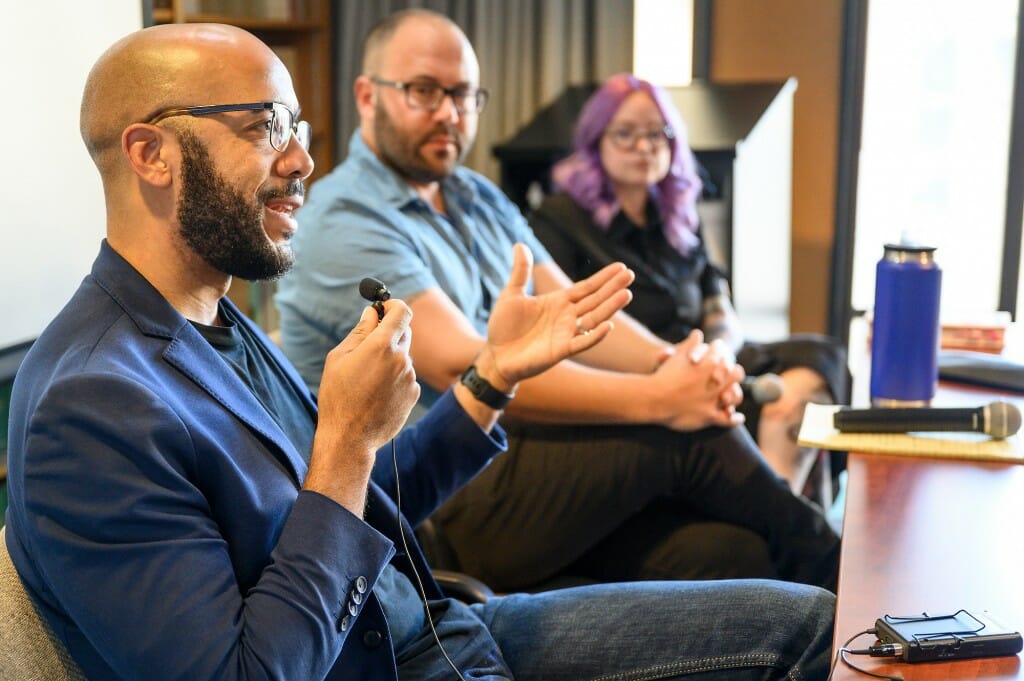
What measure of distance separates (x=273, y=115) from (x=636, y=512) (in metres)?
0.98

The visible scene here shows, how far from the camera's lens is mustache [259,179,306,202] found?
1.22 m

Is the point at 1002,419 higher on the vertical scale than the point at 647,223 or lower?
lower

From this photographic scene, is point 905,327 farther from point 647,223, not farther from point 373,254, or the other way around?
point 647,223

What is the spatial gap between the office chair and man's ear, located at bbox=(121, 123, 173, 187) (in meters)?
0.38

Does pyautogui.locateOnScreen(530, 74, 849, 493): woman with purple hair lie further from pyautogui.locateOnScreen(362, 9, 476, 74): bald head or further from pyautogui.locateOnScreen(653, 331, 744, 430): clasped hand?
pyautogui.locateOnScreen(653, 331, 744, 430): clasped hand

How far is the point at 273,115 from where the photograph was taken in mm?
1209

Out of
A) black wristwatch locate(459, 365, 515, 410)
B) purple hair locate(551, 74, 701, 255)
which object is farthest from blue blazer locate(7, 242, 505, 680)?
purple hair locate(551, 74, 701, 255)

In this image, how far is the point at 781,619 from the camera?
1319 millimetres

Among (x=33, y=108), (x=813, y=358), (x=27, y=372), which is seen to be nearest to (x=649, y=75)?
(x=813, y=358)

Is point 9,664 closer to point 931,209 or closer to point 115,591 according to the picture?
point 115,591

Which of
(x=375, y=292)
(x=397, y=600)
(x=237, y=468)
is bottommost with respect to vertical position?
(x=397, y=600)

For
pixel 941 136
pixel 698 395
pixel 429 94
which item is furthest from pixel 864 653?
pixel 941 136

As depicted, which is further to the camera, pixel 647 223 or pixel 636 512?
pixel 647 223

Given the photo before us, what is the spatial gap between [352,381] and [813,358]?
1797 mm
